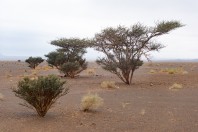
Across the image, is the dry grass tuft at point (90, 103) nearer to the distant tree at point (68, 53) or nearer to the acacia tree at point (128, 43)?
the acacia tree at point (128, 43)

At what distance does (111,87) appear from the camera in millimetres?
29109

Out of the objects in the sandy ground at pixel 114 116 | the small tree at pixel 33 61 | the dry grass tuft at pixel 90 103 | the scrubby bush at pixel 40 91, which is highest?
the small tree at pixel 33 61

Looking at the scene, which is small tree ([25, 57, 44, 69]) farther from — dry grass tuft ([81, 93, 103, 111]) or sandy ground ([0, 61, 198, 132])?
dry grass tuft ([81, 93, 103, 111])

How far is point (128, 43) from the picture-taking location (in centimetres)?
3316

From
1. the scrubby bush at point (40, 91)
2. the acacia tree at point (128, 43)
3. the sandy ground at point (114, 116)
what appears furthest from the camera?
the acacia tree at point (128, 43)

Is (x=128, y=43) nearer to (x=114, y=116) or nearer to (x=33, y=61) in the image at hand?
(x=114, y=116)

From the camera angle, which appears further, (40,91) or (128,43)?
(128,43)

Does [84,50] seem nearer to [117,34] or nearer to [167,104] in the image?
[117,34]

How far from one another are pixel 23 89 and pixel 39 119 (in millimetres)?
1380

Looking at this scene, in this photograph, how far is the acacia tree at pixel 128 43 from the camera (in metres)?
32.8

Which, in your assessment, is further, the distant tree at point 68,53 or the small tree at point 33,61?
the small tree at point 33,61

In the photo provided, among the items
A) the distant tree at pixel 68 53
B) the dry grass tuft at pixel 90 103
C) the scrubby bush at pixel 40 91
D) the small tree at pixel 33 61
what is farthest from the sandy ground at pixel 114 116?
the small tree at pixel 33 61

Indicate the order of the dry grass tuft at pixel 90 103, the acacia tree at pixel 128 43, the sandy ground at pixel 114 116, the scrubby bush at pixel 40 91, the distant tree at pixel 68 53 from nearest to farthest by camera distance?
the sandy ground at pixel 114 116, the scrubby bush at pixel 40 91, the dry grass tuft at pixel 90 103, the acacia tree at pixel 128 43, the distant tree at pixel 68 53

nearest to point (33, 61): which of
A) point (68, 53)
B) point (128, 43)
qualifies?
point (68, 53)
